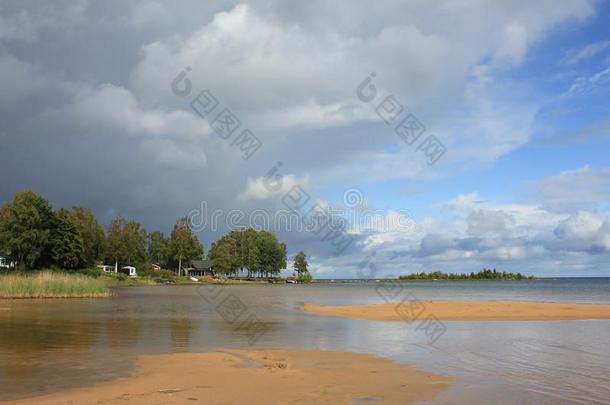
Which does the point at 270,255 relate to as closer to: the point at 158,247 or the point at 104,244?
the point at 158,247

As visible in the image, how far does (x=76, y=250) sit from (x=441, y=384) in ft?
268

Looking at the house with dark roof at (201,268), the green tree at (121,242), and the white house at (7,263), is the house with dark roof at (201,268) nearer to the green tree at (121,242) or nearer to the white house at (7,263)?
the green tree at (121,242)

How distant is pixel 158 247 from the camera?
163125 mm

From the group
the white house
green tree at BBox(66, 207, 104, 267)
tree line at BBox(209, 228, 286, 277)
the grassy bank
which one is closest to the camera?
the grassy bank

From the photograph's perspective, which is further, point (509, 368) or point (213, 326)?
point (213, 326)

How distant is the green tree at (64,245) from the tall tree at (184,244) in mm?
61655

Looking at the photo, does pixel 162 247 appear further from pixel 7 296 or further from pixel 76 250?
pixel 7 296

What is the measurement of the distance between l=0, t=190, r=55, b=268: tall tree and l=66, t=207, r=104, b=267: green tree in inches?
1031

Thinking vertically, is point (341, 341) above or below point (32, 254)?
below

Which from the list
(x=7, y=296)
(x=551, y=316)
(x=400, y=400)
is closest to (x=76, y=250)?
(x=7, y=296)

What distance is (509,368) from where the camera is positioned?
1494 centimetres

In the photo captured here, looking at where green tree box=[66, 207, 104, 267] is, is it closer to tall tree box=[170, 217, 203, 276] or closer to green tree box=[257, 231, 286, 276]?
tall tree box=[170, 217, 203, 276]

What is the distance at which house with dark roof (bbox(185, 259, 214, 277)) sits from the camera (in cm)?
16900

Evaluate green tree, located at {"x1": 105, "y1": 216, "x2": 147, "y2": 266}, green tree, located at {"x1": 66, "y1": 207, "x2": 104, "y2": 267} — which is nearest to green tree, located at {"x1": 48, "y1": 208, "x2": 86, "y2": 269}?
green tree, located at {"x1": 66, "y1": 207, "x2": 104, "y2": 267}
